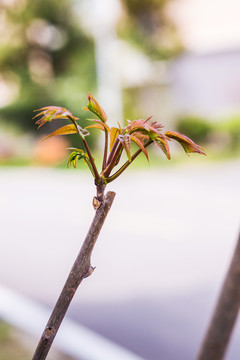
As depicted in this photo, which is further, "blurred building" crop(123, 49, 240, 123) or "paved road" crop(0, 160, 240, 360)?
"blurred building" crop(123, 49, 240, 123)

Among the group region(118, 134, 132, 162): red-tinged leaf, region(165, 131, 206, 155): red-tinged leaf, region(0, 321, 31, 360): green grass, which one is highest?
region(118, 134, 132, 162): red-tinged leaf

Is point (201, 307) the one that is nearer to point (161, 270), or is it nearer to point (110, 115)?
point (161, 270)

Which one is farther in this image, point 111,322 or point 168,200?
point 168,200

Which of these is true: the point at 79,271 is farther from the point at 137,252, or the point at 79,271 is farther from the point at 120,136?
the point at 137,252

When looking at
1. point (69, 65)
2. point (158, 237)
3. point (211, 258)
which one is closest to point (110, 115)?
point (69, 65)

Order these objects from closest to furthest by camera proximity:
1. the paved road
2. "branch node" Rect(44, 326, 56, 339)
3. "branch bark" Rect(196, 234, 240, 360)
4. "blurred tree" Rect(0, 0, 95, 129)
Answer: "branch node" Rect(44, 326, 56, 339)
"branch bark" Rect(196, 234, 240, 360)
the paved road
"blurred tree" Rect(0, 0, 95, 129)

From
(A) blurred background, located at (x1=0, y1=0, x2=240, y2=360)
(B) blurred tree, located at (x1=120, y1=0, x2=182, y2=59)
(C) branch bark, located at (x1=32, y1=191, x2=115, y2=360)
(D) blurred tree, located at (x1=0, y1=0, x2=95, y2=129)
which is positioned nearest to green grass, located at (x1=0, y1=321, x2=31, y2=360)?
(A) blurred background, located at (x1=0, y1=0, x2=240, y2=360)

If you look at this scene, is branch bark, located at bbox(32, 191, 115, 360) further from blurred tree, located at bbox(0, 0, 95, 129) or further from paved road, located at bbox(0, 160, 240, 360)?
blurred tree, located at bbox(0, 0, 95, 129)
